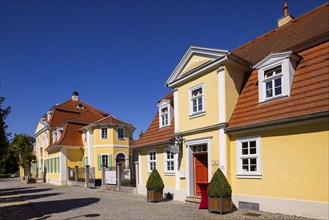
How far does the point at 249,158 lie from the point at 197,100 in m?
3.86

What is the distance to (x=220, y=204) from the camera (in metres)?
11.4

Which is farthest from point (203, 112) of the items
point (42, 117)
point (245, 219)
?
point (42, 117)

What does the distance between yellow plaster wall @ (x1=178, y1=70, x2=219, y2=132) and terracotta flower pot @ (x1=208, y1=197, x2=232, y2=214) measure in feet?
10.4

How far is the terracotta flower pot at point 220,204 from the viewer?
447 inches

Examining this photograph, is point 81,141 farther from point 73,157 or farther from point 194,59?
→ point 194,59

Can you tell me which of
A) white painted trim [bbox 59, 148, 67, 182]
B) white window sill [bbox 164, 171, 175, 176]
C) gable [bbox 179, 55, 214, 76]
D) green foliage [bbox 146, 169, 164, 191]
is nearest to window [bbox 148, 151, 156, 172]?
white window sill [bbox 164, 171, 175, 176]

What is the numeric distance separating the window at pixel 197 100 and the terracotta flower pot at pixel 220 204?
401 cm

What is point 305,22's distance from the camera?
43.8 ft

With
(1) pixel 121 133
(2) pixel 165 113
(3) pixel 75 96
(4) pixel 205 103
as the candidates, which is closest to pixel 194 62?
(4) pixel 205 103

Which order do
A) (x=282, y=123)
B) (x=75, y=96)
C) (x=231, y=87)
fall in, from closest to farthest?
(x=282, y=123)
(x=231, y=87)
(x=75, y=96)

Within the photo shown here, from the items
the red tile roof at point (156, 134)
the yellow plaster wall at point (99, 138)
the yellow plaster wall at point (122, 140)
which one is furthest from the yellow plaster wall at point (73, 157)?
the red tile roof at point (156, 134)

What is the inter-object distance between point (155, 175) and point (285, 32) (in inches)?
353

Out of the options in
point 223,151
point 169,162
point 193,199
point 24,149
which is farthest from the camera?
point 24,149

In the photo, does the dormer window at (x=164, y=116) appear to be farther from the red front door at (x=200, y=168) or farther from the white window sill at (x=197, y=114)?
the red front door at (x=200, y=168)
